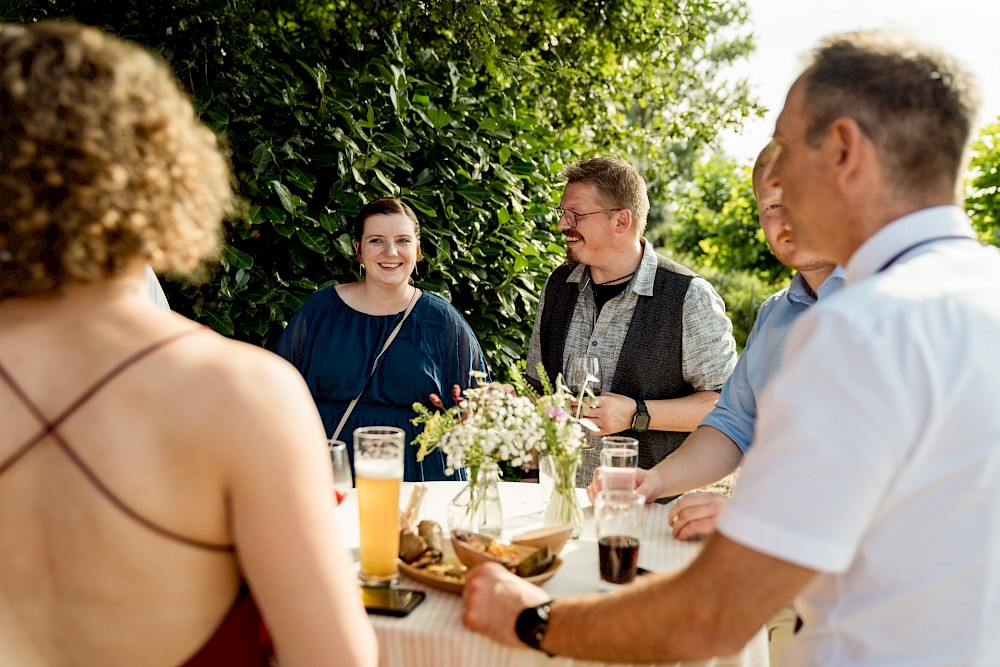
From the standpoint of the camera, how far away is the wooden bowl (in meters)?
2.01

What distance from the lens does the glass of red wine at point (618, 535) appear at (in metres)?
1.88

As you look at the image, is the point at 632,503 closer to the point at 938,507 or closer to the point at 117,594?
the point at 938,507

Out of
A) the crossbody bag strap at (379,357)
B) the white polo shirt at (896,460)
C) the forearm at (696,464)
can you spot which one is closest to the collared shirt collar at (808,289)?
the forearm at (696,464)

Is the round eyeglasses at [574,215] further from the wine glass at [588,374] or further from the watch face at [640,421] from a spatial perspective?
the wine glass at [588,374]

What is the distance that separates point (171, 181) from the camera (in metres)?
1.10

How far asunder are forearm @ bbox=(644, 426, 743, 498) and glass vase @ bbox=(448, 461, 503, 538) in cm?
53

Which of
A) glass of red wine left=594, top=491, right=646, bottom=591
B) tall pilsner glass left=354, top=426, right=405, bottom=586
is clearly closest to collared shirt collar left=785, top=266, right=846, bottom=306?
glass of red wine left=594, top=491, right=646, bottom=591

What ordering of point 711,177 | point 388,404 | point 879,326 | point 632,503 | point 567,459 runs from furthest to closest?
point 711,177 < point 388,404 < point 567,459 < point 632,503 < point 879,326

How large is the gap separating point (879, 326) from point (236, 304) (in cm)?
334

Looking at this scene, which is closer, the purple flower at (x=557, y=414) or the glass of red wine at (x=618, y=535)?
the glass of red wine at (x=618, y=535)

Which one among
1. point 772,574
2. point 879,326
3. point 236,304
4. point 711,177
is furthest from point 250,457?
point 711,177

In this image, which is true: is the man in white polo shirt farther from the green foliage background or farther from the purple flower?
the green foliage background

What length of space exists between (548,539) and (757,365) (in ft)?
3.50

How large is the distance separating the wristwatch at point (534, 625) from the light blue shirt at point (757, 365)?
1.25m
